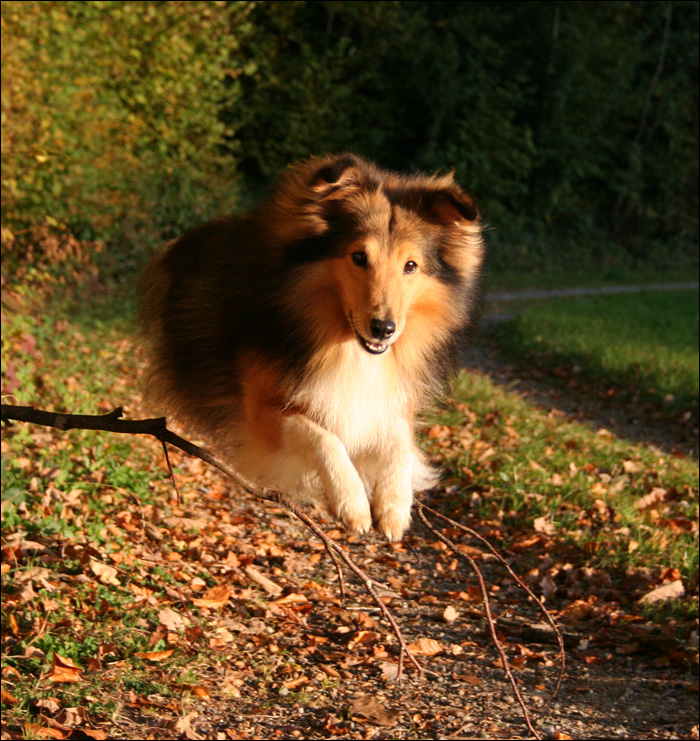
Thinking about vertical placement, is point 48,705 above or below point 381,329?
below

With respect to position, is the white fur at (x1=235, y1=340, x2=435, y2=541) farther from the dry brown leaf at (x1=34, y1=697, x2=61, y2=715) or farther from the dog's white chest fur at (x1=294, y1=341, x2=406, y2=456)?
the dry brown leaf at (x1=34, y1=697, x2=61, y2=715)

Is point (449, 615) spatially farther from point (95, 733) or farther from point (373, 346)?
point (373, 346)

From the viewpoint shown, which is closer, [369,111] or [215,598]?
[215,598]

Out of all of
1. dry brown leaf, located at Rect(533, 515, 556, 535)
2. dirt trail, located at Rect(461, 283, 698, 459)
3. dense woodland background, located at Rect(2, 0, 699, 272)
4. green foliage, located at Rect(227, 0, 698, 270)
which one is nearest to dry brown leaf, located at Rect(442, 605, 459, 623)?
dry brown leaf, located at Rect(533, 515, 556, 535)

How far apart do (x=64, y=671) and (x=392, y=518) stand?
1810mm

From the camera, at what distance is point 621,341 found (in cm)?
1309

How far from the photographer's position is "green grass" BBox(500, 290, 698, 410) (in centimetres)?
1101

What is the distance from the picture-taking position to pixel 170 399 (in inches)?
167

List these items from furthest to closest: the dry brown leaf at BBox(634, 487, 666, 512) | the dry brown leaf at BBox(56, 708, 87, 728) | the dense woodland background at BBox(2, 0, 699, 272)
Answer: the dense woodland background at BBox(2, 0, 699, 272) < the dry brown leaf at BBox(634, 487, 666, 512) < the dry brown leaf at BBox(56, 708, 87, 728)

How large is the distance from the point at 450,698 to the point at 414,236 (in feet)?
7.99

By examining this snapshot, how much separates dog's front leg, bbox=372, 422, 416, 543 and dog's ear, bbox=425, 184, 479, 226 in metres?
0.85

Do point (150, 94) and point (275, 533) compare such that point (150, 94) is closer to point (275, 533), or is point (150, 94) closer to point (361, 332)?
point (275, 533)

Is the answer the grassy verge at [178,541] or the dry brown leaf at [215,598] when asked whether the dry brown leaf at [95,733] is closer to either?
the grassy verge at [178,541]

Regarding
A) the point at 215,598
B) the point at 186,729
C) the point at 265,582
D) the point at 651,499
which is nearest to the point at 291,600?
the point at 265,582
